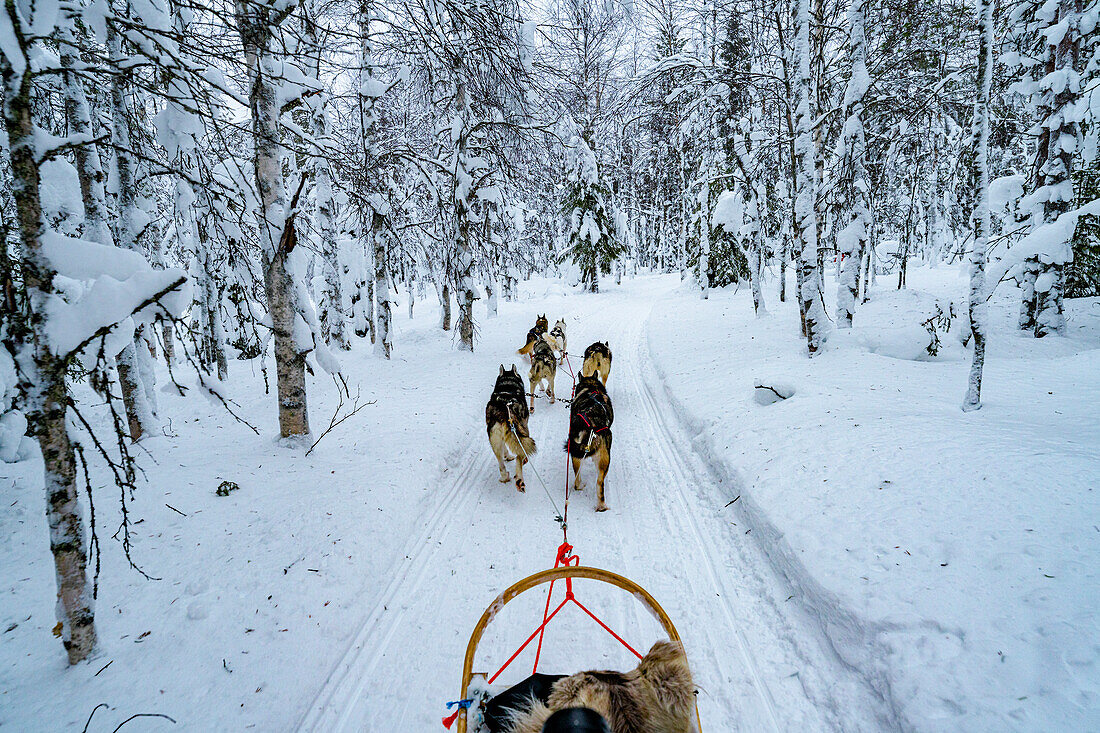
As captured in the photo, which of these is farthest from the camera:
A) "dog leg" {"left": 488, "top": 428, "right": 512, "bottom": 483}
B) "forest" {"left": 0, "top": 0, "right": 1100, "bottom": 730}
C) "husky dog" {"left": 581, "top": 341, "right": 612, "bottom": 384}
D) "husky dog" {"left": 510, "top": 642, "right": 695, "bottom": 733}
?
"husky dog" {"left": 581, "top": 341, "right": 612, "bottom": 384}

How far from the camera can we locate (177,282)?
7.86 feet

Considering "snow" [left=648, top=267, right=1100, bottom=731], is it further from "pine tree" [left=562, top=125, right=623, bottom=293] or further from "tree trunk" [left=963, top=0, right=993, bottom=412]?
"pine tree" [left=562, top=125, right=623, bottom=293]

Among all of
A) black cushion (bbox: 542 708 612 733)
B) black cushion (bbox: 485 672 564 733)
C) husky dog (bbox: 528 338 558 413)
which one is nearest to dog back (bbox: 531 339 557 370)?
husky dog (bbox: 528 338 558 413)

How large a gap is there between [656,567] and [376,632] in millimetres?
2409

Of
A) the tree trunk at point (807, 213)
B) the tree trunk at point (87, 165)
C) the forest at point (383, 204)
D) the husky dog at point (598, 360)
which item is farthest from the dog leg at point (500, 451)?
the tree trunk at point (807, 213)

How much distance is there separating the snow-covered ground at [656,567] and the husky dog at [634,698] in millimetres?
1079

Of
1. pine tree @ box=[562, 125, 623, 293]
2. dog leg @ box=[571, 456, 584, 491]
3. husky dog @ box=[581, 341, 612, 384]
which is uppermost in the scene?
pine tree @ box=[562, 125, 623, 293]

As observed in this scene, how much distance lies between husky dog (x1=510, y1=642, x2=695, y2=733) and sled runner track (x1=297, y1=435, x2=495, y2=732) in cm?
163

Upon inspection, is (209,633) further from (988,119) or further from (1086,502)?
(988,119)

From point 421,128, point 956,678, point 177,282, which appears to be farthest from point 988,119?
point 421,128

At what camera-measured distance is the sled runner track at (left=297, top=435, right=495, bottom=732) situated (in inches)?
107

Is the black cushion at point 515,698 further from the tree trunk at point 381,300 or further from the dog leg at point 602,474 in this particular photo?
the tree trunk at point 381,300

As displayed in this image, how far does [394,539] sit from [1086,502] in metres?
5.86

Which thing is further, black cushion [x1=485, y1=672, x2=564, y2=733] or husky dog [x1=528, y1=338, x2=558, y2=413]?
husky dog [x1=528, y1=338, x2=558, y2=413]
